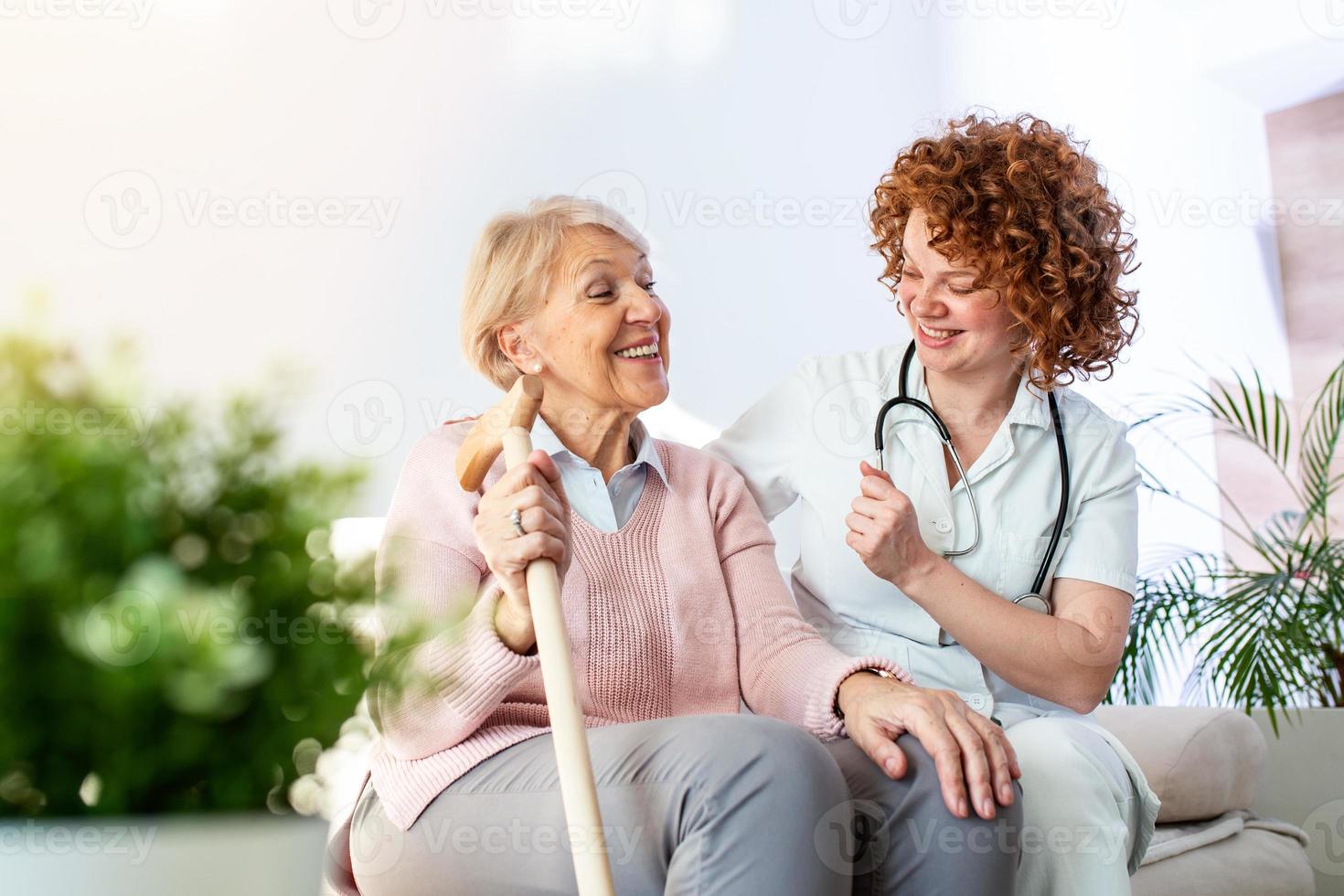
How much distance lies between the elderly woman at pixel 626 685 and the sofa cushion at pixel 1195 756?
982mm

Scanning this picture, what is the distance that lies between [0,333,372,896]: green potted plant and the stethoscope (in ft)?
3.59

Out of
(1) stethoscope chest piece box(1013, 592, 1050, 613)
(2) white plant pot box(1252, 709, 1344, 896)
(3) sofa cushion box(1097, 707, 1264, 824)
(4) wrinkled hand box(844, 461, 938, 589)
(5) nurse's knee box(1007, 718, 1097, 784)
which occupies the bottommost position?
(2) white plant pot box(1252, 709, 1344, 896)

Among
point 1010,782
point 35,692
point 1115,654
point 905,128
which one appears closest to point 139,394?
point 35,692

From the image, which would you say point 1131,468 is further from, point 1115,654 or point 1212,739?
point 1212,739

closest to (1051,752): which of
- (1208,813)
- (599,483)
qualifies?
(599,483)

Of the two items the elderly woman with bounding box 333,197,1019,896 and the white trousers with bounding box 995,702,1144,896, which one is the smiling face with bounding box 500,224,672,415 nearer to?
the elderly woman with bounding box 333,197,1019,896

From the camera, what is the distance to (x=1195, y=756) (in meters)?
2.09

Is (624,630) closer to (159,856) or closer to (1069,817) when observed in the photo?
(1069,817)

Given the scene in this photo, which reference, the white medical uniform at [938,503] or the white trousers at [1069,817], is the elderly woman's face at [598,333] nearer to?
the white medical uniform at [938,503]

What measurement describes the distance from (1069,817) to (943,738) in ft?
0.76

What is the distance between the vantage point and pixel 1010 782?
1181 mm

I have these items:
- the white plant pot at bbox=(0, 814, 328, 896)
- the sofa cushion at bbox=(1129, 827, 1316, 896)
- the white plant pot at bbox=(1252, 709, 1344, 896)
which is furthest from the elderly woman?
the white plant pot at bbox=(1252, 709, 1344, 896)

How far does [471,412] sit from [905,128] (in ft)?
5.08

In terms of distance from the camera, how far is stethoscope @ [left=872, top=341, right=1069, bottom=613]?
1.54 meters
